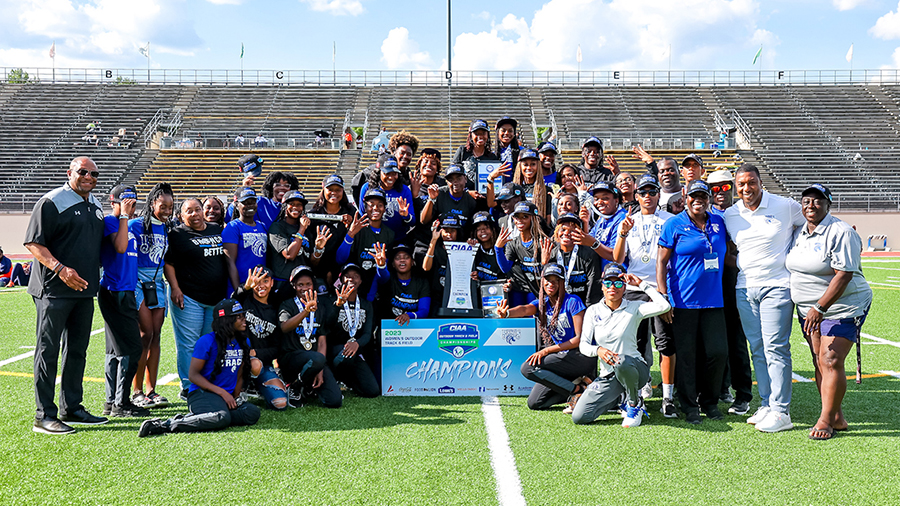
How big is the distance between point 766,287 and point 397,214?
3.52 meters

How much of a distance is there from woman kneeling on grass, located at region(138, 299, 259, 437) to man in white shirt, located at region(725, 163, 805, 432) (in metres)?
4.02

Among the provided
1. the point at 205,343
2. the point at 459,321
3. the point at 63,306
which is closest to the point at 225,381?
the point at 205,343

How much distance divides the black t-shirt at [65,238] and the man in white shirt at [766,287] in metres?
5.13

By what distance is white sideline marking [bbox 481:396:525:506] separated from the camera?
363cm

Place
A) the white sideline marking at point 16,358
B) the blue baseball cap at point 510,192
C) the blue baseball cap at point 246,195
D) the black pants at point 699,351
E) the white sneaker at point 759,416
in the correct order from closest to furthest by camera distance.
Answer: the white sneaker at point 759,416
the black pants at point 699,351
the blue baseball cap at point 246,195
the blue baseball cap at point 510,192
the white sideline marking at point 16,358

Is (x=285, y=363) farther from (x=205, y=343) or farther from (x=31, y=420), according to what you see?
(x=31, y=420)

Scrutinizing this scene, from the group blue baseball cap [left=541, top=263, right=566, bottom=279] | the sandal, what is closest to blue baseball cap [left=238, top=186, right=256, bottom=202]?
blue baseball cap [left=541, top=263, right=566, bottom=279]

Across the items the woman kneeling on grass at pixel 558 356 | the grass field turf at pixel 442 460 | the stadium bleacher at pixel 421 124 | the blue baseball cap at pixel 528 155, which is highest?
the stadium bleacher at pixel 421 124

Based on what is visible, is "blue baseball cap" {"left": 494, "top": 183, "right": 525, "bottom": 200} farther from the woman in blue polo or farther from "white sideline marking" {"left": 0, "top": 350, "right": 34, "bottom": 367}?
"white sideline marking" {"left": 0, "top": 350, "right": 34, "bottom": 367}

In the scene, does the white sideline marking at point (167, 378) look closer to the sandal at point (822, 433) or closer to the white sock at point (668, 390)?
the white sock at point (668, 390)

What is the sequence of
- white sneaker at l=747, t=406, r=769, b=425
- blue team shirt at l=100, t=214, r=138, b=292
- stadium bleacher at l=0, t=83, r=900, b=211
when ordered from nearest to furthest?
1. white sneaker at l=747, t=406, r=769, b=425
2. blue team shirt at l=100, t=214, r=138, b=292
3. stadium bleacher at l=0, t=83, r=900, b=211

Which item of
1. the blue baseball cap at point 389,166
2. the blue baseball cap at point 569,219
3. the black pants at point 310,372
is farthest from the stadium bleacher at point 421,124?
the blue baseball cap at point 569,219

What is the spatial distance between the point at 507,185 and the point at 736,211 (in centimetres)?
221

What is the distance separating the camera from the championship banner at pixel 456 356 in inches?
230
